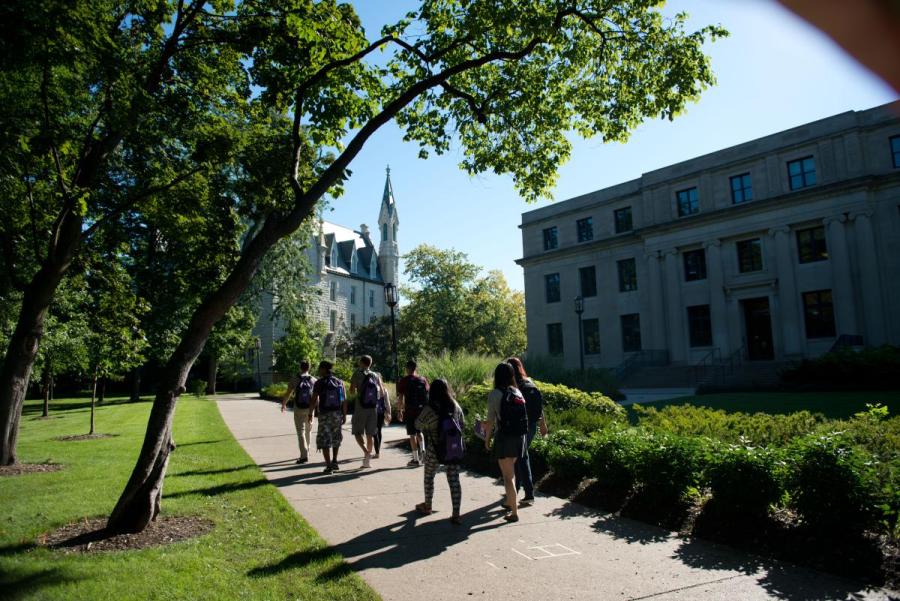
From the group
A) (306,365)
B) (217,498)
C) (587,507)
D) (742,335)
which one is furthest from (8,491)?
(742,335)

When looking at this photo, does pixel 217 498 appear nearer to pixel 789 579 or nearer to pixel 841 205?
pixel 789 579

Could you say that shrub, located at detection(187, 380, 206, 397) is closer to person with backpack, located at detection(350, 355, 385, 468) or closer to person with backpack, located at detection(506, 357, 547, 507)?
person with backpack, located at detection(350, 355, 385, 468)

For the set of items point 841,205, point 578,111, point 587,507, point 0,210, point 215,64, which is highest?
point 841,205

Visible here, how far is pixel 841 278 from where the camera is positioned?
28594mm

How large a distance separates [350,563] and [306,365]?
6107mm

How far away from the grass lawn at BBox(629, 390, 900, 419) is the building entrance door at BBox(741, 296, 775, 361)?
11918 millimetres

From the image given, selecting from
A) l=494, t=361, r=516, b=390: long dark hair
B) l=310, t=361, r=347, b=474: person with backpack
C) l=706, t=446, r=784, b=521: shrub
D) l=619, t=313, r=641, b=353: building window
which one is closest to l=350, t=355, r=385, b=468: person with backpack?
l=310, t=361, r=347, b=474: person with backpack

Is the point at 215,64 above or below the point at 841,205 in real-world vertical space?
below

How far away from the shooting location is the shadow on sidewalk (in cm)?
521

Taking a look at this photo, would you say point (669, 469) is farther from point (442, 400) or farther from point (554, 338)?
point (554, 338)

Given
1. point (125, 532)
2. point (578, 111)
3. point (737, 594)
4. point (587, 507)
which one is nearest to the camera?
point (737, 594)

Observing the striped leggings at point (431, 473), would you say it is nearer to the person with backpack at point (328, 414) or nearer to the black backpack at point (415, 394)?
the black backpack at point (415, 394)

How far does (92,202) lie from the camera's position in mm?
12008

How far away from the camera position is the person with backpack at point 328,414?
10.1 meters
